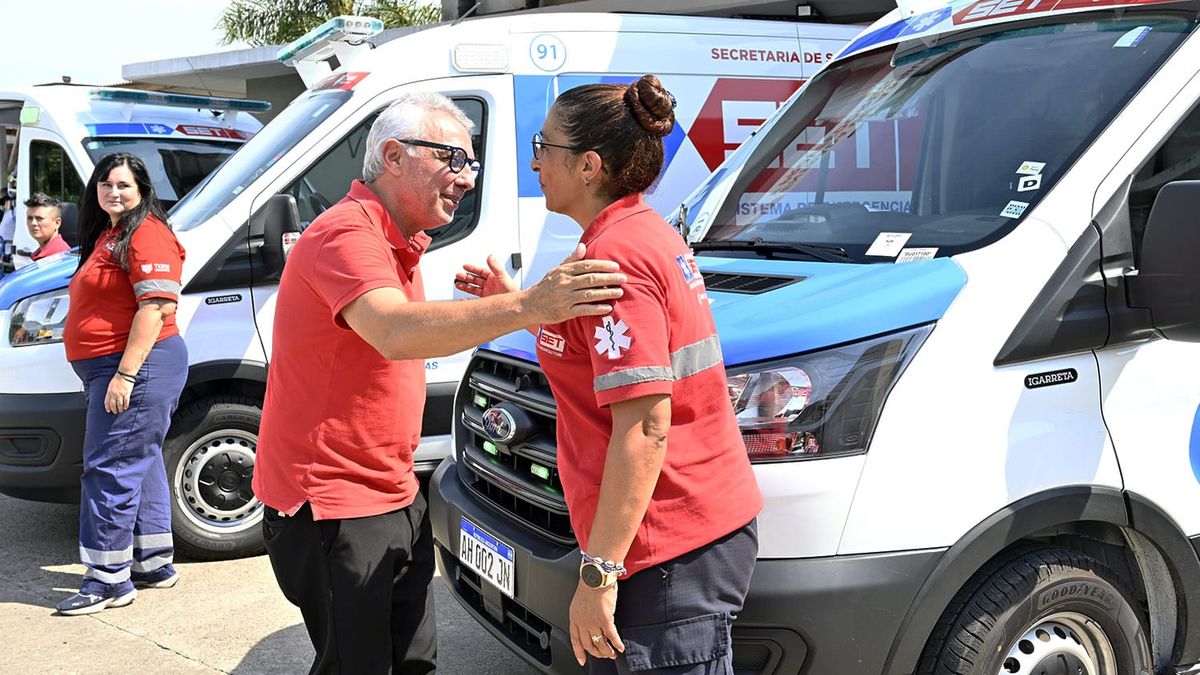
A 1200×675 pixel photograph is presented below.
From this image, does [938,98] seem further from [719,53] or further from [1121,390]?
[719,53]

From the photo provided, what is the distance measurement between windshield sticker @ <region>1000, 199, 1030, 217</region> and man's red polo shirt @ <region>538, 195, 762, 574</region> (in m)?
1.11

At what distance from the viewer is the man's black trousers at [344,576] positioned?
288cm

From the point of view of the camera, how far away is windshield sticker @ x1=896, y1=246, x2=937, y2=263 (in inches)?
122

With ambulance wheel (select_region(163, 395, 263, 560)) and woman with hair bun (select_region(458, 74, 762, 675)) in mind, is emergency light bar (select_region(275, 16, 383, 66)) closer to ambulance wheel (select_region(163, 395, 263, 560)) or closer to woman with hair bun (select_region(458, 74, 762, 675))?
ambulance wheel (select_region(163, 395, 263, 560))

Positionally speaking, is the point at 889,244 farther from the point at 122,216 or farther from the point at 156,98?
the point at 156,98

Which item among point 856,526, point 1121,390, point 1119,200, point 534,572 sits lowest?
point 534,572

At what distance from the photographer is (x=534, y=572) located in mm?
3004

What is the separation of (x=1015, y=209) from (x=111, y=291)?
3.62 meters

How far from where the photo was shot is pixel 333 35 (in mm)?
6406

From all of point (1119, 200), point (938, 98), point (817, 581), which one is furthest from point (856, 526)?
Answer: point (938, 98)

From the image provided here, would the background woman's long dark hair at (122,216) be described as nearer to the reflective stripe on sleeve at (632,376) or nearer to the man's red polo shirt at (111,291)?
the man's red polo shirt at (111,291)

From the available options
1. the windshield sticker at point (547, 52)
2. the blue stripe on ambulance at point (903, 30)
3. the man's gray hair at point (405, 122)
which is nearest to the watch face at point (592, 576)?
the man's gray hair at point (405, 122)

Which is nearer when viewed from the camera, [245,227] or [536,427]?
[536,427]

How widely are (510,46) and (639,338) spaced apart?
13.1 ft
